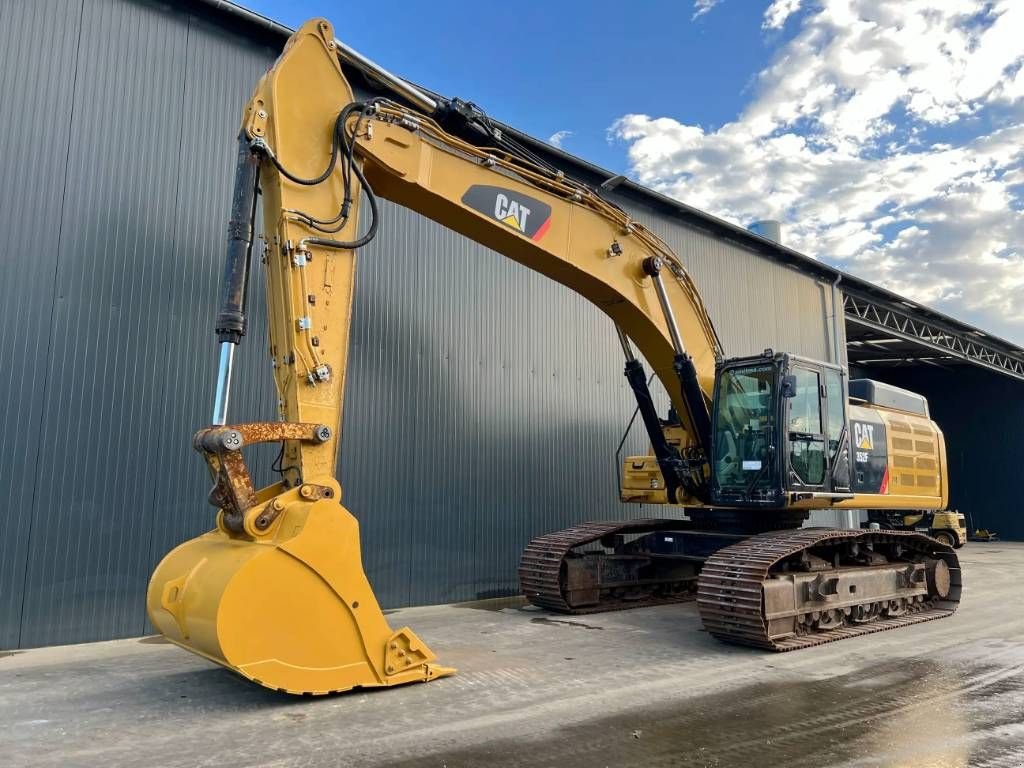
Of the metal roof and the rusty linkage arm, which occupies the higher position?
the metal roof

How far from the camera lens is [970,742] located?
15.3 ft

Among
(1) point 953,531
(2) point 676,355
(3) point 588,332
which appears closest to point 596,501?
(3) point 588,332

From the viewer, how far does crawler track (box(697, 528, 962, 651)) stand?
711cm

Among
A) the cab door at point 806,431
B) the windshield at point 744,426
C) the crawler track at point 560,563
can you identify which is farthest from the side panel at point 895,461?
the crawler track at point 560,563

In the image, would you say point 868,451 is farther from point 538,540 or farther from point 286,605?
point 286,605

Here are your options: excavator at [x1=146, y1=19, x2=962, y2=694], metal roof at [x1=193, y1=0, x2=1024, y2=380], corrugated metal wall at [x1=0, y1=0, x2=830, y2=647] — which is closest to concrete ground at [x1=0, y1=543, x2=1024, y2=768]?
excavator at [x1=146, y1=19, x2=962, y2=694]

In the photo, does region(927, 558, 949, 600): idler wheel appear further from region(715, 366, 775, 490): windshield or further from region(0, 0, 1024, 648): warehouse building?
region(0, 0, 1024, 648): warehouse building

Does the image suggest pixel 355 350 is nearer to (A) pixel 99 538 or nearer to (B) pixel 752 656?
(A) pixel 99 538

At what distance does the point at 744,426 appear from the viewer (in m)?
8.69

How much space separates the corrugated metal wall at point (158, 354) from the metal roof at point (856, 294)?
64.2 inches

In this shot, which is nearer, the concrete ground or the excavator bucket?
the concrete ground

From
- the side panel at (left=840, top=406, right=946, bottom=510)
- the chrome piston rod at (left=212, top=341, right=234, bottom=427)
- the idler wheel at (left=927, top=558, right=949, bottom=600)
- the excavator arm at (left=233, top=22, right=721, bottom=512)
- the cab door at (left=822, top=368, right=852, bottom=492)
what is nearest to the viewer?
the chrome piston rod at (left=212, top=341, right=234, bottom=427)

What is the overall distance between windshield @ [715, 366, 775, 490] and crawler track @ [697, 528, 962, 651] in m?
0.72

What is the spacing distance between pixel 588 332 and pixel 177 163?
7.20m
